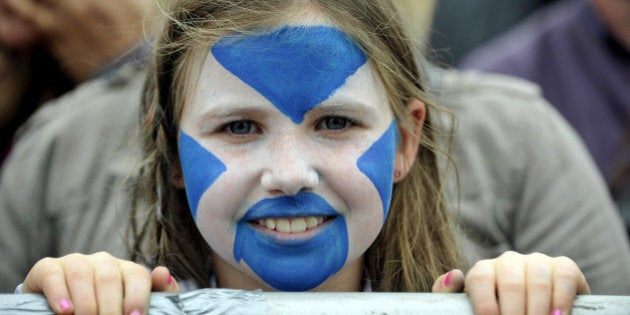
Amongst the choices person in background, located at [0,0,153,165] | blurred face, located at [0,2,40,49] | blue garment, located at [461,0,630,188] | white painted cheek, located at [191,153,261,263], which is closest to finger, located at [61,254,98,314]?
white painted cheek, located at [191,153,261,263]

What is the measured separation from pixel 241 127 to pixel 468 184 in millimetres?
1083

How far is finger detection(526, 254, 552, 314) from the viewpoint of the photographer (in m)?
1.74

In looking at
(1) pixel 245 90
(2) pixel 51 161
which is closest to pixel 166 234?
(1) pixel 245 90

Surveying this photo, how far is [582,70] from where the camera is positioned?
3.73 metres

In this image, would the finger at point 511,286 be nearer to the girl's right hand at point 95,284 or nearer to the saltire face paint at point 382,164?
the saltire face paint at point 382,164

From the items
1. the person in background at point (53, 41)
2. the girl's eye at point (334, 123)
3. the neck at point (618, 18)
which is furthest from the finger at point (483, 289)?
the neck at point (618, 18)

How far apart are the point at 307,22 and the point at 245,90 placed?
172mm

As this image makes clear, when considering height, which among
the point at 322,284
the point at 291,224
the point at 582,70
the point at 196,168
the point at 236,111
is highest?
the point at 582,70

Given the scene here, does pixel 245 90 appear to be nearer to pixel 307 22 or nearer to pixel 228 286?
pixel 307 22

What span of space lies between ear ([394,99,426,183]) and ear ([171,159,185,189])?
446 mm

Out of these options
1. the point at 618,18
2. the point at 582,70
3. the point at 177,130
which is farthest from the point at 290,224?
the point at 618,18

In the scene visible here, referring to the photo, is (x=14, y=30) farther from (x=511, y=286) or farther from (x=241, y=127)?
(x=511, y=286)

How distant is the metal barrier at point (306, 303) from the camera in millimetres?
1639

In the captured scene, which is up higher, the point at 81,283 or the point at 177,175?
the point at 177,175
